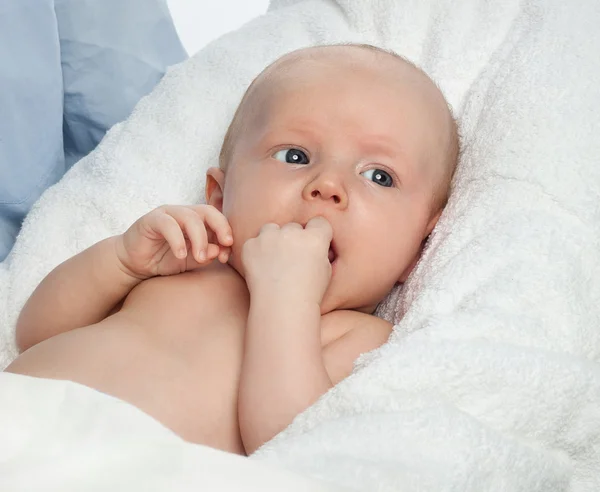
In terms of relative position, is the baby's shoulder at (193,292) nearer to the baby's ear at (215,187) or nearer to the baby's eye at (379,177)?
the baby's ear at (215,187)

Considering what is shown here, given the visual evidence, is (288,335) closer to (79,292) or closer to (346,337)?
(346,337)

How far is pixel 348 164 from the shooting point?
3.89 ft

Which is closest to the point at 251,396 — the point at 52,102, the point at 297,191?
the point at 297,191

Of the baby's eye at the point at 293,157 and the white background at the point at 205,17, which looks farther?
the white background at the point at 205,17

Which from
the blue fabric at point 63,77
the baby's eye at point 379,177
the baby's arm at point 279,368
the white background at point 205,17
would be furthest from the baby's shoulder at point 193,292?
the white background at point 205,17

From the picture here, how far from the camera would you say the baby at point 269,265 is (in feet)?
3.32

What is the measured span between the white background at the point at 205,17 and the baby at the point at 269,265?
3.63 ft

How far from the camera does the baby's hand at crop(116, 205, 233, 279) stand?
1.08 m

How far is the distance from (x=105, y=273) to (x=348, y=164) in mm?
385

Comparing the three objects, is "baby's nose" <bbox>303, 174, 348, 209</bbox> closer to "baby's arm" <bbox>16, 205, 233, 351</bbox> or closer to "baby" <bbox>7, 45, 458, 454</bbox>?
"baby" <bbox>7, 45, 458, 454</bbox>

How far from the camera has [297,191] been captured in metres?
1.15

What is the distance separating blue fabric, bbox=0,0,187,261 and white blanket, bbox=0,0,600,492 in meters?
0.12

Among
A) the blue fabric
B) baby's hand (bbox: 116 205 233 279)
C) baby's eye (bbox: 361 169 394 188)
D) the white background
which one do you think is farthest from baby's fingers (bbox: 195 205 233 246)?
the white background

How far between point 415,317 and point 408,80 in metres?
0.43
